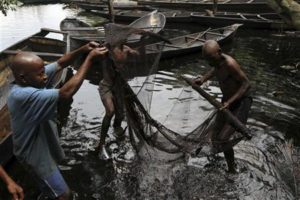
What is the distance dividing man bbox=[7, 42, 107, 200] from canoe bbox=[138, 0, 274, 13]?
63.7 feet

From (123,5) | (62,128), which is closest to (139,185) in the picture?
(62,128)

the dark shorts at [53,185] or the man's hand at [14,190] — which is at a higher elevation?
the man's hand at [14,190]

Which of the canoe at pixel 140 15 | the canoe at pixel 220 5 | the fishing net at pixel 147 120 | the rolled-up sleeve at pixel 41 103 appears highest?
the rolled-up sleeve at pixel 41 103

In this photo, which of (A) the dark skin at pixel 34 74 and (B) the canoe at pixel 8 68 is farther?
(B) the canoe at pixel 8 68

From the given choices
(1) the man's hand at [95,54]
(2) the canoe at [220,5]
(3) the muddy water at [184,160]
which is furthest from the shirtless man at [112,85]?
(2) the canoe at [220,5]

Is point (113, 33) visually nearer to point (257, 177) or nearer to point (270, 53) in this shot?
point (257, 177)

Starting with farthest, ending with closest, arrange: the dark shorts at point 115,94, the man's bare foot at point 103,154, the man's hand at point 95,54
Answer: the man's bare foot at point 103,154, the dark shorts at point 115,94, the man's hand at point 95,54

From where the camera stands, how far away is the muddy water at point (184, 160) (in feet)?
20.2

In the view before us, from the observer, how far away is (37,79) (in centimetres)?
375

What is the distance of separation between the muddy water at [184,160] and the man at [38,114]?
2224 millimetres

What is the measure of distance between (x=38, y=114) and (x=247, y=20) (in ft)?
55.0

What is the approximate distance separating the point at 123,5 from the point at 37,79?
942 inches

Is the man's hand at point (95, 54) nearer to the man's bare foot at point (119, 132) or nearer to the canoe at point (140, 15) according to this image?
the man's bare foot at point (119, 132)

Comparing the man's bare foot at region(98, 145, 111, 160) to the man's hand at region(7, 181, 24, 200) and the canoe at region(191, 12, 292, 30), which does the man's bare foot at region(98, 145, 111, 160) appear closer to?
the man's hand at region(7, 181, 24, 200)
